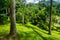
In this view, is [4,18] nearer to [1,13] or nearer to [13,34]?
[1,13]

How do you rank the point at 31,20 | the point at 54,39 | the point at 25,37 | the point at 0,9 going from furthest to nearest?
1. the point at 31,20
2. the point at 0,9
3. the point at 54,39
4. the point at 25,37

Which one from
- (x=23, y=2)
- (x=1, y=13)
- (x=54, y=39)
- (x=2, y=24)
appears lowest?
(x=54, y=39)

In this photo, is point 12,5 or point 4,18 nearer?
point 12,5

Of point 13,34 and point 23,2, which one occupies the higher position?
point 23,2

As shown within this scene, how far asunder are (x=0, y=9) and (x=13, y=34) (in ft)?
25.5

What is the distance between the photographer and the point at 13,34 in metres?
14.2

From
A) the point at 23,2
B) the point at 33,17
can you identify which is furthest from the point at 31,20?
the point at 23,2

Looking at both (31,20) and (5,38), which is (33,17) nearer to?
(31,20)

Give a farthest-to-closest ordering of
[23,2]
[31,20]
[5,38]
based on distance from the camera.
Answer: [31,20] → [23,2] → [5,38]

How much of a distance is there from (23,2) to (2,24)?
619 centimetres

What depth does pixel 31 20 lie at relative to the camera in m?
30.1

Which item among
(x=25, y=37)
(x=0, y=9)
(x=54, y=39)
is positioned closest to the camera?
(x=25, y=37)

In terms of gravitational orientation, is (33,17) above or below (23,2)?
below

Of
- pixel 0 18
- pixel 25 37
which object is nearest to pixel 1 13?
pixel 0 18
